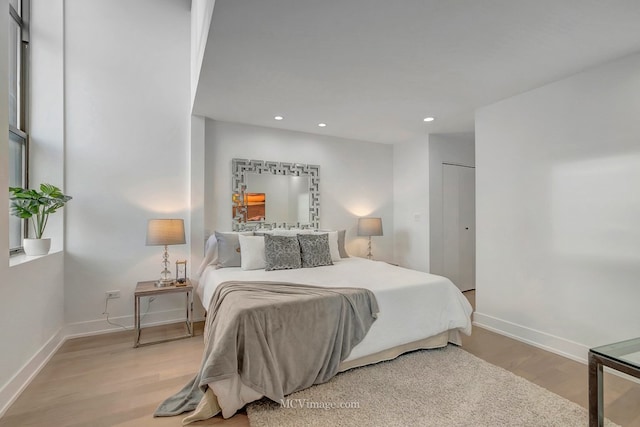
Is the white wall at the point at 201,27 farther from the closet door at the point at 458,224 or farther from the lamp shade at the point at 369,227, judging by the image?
the closet door at the point at 458,224

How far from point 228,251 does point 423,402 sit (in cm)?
223

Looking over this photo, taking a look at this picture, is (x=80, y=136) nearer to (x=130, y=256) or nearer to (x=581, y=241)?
(x=130, y=256)

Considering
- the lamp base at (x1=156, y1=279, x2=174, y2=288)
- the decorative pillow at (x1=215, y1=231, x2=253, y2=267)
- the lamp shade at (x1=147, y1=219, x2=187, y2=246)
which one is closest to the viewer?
the lamp shade at (x1=147, y1=219, x2=187, y2=246)

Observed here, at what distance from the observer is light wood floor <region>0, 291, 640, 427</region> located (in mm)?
1790

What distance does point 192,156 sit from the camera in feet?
11.2

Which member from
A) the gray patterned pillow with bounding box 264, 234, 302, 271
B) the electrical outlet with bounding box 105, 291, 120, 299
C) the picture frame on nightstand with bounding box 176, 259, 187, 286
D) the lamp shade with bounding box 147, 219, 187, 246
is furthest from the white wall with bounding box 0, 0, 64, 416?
the gray patterned pillow with bounding box 264, 234, 302, 271

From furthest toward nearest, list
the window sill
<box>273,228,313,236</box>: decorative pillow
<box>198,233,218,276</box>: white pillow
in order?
<box>273,228,313,236</box>: decorative pillow < <box>198,233,218,276</box>: white pillow < the window sill

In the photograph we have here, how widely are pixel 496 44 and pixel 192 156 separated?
120 inches

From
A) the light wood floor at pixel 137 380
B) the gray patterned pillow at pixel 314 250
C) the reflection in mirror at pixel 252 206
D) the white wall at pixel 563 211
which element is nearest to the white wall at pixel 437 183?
the white wall at pixel 563 211

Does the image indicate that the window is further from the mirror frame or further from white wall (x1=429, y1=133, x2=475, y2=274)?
white wall (x1=429, y1=133, x2=475, y2=274)

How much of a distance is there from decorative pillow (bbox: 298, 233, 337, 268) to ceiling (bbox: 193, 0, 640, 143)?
145 centimetres

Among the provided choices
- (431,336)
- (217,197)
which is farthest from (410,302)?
(217,197)

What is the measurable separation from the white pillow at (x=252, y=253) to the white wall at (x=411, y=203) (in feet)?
8.14

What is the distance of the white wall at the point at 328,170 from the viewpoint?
365 centimetres
